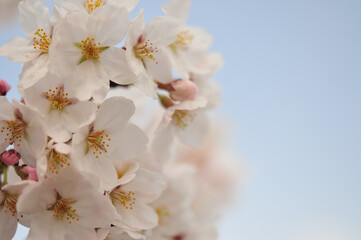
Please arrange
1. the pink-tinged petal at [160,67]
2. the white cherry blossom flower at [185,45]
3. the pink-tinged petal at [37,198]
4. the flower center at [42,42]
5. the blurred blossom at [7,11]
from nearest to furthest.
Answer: the pink-tinged petal at [37,198] < the flower center at [42,42] < the pink-tinged petal at [160,67] < the white cherry blossom flower at [185,45] < the blurred blossom at [7,11]

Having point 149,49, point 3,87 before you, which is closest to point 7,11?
point 3,87

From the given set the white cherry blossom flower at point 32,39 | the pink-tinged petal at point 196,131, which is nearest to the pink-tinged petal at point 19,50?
the white cherry blossom flower at point 32,39

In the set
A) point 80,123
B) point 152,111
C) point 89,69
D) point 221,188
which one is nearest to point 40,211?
point 80,123

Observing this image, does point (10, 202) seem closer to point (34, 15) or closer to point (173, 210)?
point (34, 15)

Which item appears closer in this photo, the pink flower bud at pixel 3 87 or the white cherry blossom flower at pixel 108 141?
the white cherry blossom flower at pixel 108 141

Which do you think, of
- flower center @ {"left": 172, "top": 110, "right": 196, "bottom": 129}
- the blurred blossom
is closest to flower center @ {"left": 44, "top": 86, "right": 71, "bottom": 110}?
flower center @ {"left": 172, "top": 110, "right": 196, "bottom": 129}

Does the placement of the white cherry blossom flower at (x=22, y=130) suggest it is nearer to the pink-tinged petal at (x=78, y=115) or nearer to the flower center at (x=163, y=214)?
the pink-tinged petal at (x=78, y=115)
